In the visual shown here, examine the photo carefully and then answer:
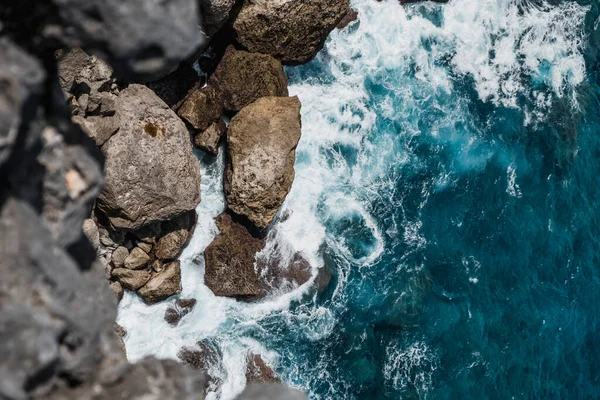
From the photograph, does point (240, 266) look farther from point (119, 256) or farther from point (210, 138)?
point (210, 138)

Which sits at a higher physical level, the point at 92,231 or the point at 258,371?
the point at 92,231

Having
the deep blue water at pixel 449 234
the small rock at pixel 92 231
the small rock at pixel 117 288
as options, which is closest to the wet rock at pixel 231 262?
the deep blue water at pixel 449 234

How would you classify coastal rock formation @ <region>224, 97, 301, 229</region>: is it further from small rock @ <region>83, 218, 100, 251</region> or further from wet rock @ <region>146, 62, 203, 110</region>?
small rock @ <region>83, 218, 100, 251</region>

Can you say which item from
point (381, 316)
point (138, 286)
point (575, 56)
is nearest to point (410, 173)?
point (381, 316)

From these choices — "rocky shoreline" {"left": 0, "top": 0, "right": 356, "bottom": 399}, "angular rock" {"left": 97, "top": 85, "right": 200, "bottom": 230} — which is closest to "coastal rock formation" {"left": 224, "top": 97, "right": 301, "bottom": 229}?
"rocky shoreline" {"left": 0, "top": 0, "right": 356, "bottom": 399}

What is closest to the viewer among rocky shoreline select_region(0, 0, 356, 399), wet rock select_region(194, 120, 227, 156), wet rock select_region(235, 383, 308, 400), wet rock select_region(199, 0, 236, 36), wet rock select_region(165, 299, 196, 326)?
rocky shoreline select_region(0, 0, 356, 399)

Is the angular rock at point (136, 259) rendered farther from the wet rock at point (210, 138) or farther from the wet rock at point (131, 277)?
the wet rock at point (210, 138)

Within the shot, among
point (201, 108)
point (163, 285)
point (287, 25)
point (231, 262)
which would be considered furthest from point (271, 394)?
point (287, 25)

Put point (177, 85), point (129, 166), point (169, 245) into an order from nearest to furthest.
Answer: point (129, 166) < point (169, 245) < point (177, 85)
